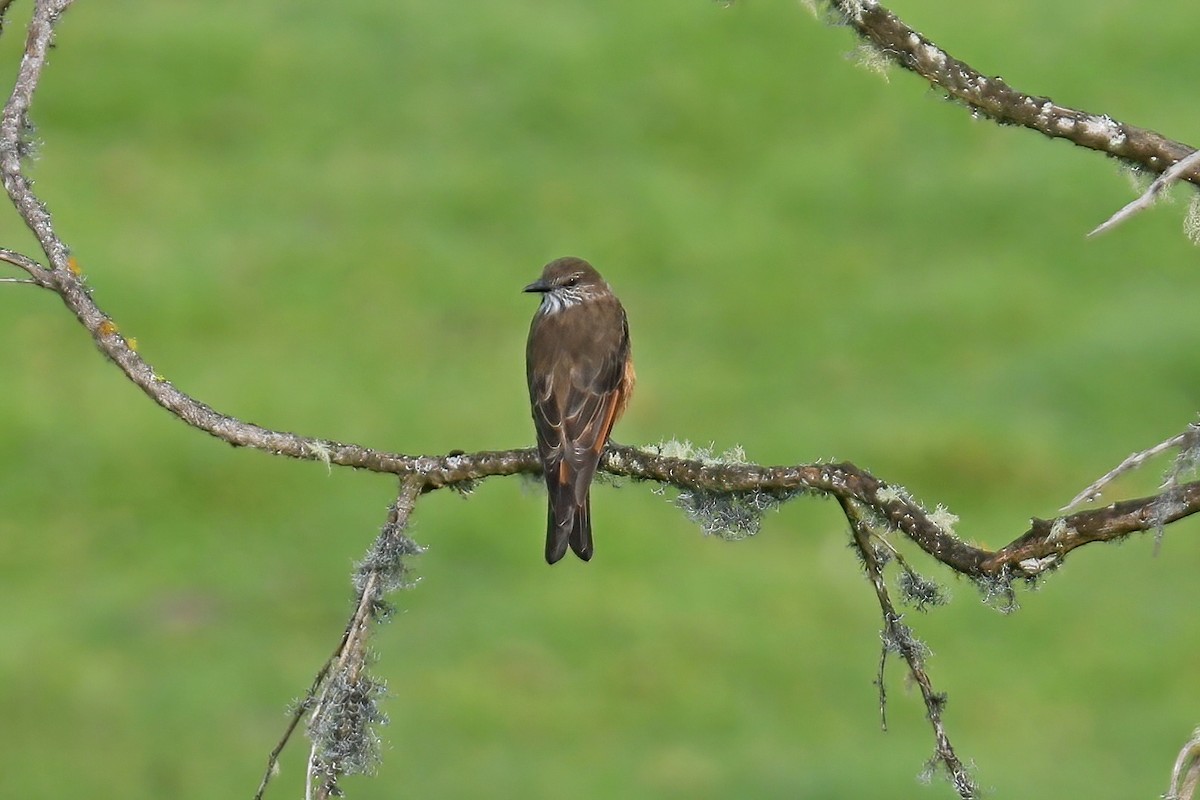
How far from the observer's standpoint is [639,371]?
16.8 meters

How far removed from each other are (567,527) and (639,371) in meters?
9.80

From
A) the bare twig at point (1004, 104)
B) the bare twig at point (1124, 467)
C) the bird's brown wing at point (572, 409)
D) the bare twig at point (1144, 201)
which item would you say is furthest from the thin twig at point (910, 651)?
the bird's brown wing at point (572, 409)

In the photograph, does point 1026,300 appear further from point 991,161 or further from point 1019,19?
point 1019,19

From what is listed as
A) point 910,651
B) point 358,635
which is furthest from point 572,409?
point 910,651

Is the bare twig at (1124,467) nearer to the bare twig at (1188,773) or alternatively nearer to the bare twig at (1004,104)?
the bare twig at (1188,773)

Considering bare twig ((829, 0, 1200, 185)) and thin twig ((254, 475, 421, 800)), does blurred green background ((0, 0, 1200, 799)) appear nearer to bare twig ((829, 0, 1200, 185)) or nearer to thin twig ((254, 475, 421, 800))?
thin twig ((254, 475, 421, 800))

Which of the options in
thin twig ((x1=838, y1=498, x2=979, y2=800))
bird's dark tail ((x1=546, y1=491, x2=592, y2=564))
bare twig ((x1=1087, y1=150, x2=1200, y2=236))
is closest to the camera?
bare twig ((x1=1087, y1=150, x2=1200, y2=236))

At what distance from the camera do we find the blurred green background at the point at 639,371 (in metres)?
14.2

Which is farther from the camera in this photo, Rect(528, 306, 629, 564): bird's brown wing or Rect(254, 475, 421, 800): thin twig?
Rect(528, 306, 629, 564): bird's brown wing

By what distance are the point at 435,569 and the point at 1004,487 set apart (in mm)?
4821

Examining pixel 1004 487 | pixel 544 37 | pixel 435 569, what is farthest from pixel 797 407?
pixel 544 37

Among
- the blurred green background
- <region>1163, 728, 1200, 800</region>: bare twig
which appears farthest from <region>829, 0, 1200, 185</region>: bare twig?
the blurred green background

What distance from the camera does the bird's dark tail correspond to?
6941 millimetres

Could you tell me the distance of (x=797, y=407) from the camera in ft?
54.5
